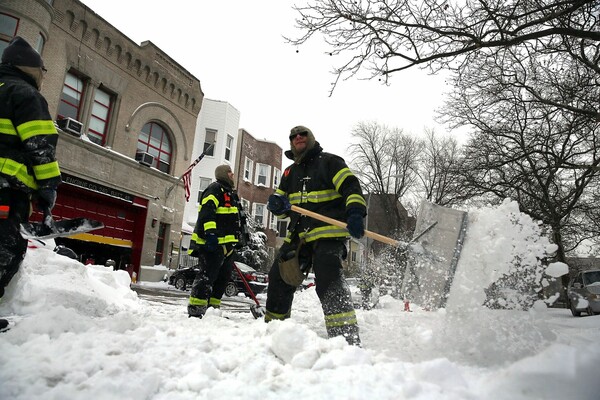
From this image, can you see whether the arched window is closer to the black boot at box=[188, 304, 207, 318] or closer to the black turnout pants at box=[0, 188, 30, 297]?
the black boot at box=[188, 304, 207, 318]

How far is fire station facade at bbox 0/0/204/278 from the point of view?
1178 centimetres

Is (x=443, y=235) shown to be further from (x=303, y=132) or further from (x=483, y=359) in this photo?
(x=303, y=132)

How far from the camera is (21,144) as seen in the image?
9.21 feet

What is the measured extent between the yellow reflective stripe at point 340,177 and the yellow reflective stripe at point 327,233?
0.38m

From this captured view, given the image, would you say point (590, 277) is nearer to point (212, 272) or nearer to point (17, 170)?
point (212, 272)

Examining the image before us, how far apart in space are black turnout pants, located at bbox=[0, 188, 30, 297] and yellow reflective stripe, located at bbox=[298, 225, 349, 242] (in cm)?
222

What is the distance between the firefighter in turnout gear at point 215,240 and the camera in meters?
4.63

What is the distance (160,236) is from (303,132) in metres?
13.9

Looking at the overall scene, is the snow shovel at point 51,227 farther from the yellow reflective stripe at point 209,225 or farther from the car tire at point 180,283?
the car tire at point 180,283

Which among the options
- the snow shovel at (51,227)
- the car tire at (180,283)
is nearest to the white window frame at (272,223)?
the car tire at (180,283)

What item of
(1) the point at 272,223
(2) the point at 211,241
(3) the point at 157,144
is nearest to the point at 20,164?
(2) the point at 211,241

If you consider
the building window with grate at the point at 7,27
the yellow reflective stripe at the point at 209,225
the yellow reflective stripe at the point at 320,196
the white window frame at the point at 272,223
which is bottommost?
the yellow reflective stripe at the point at 209,225

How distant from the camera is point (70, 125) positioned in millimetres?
12000

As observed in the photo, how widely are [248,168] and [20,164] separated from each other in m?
23.5
